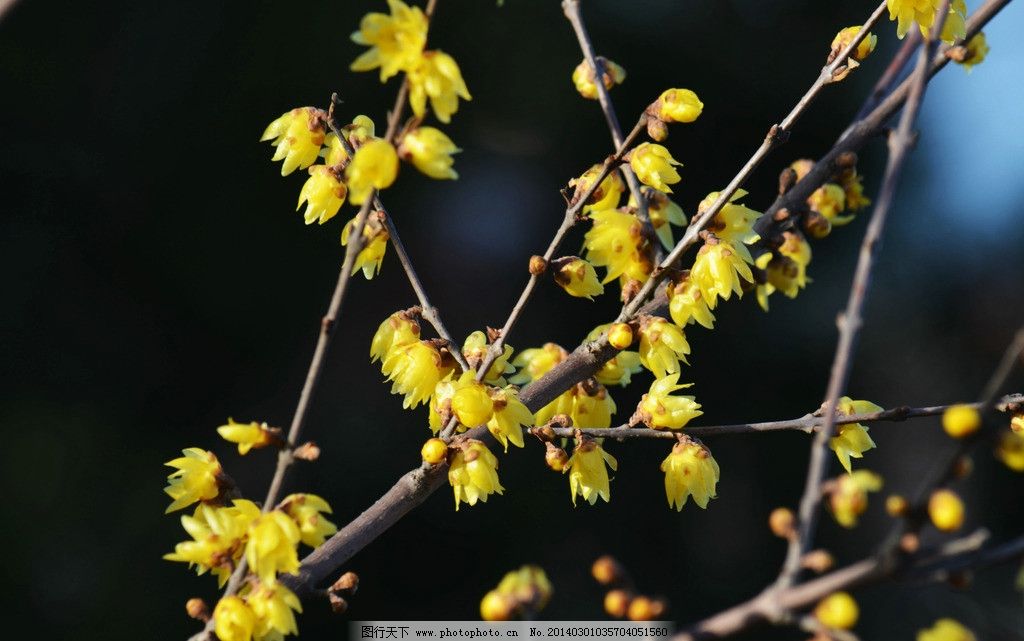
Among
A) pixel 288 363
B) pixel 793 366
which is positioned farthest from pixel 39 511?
pixel 793 366

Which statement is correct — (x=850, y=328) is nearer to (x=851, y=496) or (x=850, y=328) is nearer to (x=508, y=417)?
(x=851, y=496)

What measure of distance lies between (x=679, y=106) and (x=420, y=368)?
1.37 feet

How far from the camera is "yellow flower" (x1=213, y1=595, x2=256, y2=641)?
84 cm

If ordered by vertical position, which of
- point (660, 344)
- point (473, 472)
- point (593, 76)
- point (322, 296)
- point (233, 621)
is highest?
point (322, 296)

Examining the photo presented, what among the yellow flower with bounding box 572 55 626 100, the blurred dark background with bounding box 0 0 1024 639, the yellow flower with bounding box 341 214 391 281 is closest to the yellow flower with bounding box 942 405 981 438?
the yellow flower with bounding box 341 214 391 281

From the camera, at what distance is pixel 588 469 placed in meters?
1.12

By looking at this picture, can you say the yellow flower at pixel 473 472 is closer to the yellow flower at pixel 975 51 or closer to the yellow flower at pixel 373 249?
the yellow flower at pixel 373 249

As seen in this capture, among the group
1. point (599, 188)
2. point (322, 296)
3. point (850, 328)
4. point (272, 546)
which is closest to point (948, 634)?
point (850, 328)

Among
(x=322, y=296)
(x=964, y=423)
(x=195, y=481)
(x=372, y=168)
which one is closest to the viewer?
(x=964, y=423)

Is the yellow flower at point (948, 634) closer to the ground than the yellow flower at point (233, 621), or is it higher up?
closer to the ground

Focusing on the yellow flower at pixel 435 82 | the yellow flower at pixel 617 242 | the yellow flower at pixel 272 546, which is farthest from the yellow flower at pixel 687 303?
the yellow flower at pixel 272 546

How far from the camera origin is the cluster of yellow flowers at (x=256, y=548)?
0.85 meters

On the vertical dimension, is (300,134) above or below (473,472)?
above

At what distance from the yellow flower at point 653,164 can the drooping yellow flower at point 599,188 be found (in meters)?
0.04
